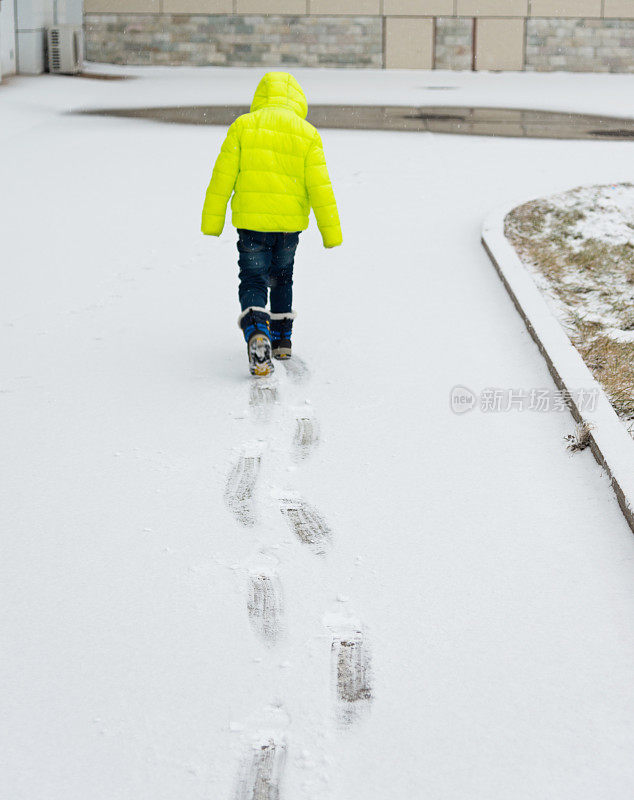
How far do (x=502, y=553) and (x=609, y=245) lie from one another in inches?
228

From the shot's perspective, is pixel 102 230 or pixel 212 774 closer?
pixel 212 774

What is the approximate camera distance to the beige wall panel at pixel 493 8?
74.9 feet

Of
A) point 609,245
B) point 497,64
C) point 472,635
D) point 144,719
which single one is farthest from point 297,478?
point 497,64

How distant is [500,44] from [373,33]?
8.69 ft

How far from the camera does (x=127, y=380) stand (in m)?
6.05

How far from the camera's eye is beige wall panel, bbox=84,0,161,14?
76.2 ft

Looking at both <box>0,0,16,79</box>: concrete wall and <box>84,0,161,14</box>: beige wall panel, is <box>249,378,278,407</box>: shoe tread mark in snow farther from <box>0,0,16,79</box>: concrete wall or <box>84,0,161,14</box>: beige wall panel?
<box>84,0,161,14</box>: beige wall panel

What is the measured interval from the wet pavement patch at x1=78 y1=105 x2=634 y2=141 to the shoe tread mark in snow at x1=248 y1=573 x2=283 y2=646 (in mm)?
12199

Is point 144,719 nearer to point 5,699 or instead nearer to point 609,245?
point 5,699

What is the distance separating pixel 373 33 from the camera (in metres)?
23.2

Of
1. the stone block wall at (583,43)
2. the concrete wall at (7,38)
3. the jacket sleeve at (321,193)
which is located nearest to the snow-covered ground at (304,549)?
the jacket sleeve at (321,193)

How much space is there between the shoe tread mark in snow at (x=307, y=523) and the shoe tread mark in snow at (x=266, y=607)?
0.97 ft

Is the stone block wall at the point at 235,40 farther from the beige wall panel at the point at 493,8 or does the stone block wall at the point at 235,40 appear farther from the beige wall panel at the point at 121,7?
the beige wall panel at the point at 493,8

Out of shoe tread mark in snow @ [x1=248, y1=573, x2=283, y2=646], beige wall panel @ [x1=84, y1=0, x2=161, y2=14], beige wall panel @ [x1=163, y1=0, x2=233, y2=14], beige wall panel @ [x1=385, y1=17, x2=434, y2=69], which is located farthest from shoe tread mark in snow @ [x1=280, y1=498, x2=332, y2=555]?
beige wall panel @ [x1=84, y1=0, x2=161, y2=14]
